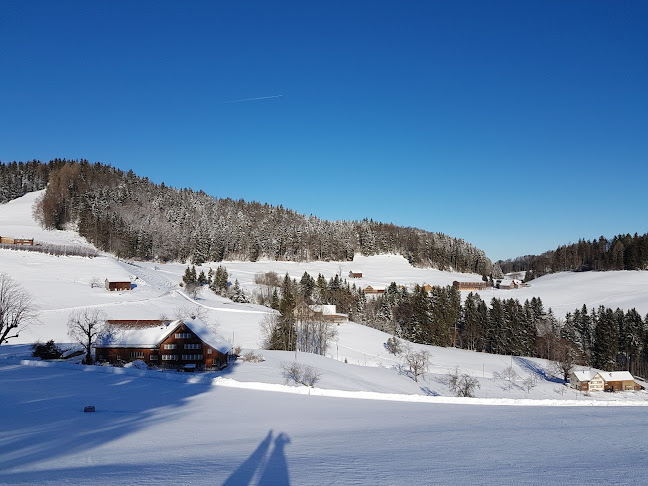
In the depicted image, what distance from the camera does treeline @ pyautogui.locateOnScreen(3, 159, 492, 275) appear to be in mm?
115625

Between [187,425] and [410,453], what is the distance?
817 centimetres

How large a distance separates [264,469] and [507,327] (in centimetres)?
7067

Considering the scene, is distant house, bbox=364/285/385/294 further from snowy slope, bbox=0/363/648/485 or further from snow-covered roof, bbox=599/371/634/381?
snowy slope, bbox=0/363/648/485

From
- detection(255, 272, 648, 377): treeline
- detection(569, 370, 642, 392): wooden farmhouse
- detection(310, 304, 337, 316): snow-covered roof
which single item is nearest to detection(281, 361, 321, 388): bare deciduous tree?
detection(255, 272, 648, 377): treeline

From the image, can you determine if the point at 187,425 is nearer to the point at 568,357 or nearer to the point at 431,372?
the point at 431,372

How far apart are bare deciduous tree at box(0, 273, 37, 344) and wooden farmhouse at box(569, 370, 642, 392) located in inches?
2469

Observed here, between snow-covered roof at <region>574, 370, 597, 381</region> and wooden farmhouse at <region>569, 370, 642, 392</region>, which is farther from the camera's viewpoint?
snow-covered roof at <region>574, 370, 597, 381</region>

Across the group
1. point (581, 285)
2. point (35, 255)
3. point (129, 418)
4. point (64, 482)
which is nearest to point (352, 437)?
point (64, 482)

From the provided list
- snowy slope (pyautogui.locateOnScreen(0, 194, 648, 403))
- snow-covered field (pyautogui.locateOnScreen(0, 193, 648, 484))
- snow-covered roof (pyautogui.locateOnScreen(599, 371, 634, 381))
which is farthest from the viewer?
snow-covered roof (pyautogui.locateOnScreen(599, 371, 634, 381))

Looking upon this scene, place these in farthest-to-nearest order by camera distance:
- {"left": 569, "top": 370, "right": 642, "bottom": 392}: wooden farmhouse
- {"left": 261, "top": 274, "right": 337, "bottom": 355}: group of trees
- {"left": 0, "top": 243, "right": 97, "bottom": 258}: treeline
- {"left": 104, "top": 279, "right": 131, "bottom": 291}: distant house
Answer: {"left": 0, "top": 243, "right": 97, "bottom": 258}: treeline < {"left": 104, "top": 279, "right": 131, "bottom": 291}: distant house < {"left": 261, "top": 274, "right": 337, "bottom": 355}: group of trees < {"left": 569, "top": 370, "right": 642, "bottom": 392}: wooden farmhouse

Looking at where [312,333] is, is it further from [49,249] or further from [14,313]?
[49,249]

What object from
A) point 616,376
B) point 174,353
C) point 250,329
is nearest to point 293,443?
point 174,353

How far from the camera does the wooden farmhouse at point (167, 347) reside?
1585 inches

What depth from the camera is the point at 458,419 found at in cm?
1659
